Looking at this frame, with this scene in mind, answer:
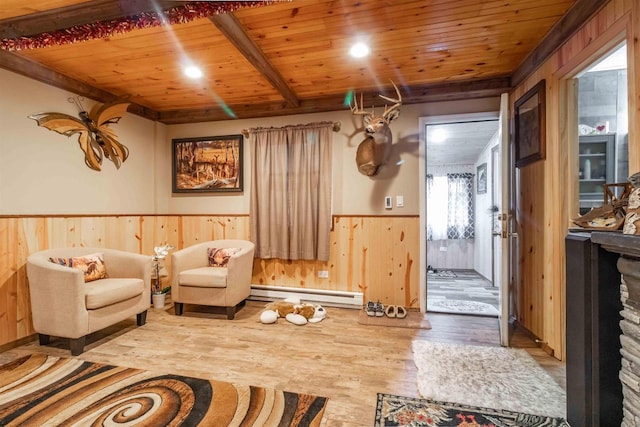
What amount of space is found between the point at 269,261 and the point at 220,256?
630 mm

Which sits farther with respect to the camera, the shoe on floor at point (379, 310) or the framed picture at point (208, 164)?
→ the framed picture at point (208, 164)

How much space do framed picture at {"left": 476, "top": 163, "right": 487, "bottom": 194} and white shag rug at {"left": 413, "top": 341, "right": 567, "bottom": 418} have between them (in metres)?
3.64

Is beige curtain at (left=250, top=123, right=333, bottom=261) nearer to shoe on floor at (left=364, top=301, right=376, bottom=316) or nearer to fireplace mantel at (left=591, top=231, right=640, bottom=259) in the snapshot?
shoe on floor at (left=364, top=301, right=376, bottom=316)

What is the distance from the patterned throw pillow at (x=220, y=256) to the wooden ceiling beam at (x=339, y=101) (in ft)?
5.83

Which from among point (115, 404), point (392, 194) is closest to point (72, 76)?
point (115, 404)

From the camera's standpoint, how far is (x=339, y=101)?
11.4ft

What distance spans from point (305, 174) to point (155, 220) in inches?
87.9

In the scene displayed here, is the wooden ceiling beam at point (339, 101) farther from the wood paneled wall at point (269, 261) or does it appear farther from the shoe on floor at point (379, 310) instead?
the shoe on floor at point (379, 310)

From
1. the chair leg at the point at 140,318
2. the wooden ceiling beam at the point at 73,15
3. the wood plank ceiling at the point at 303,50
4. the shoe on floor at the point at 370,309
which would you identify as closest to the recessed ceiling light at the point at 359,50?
the wood plank ceiling at the point at 303,50

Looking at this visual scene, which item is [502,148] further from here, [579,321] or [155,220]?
[155,220]

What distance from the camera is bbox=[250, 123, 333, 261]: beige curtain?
3547mm

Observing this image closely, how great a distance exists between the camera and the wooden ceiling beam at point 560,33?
1.85m

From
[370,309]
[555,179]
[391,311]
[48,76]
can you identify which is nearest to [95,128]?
[48,76]

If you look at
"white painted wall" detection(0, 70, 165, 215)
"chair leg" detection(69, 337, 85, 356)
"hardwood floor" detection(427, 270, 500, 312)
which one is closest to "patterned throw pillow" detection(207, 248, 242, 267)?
"white painted wall" detection(0, 70, 165, 215)
